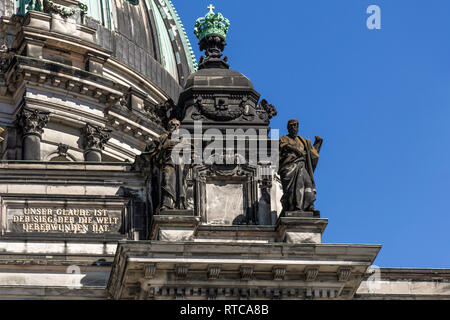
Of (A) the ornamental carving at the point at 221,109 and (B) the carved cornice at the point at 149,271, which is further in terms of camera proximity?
(A) the ornamental carving at the point at 221,109

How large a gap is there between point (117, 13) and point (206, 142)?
81.1 feet

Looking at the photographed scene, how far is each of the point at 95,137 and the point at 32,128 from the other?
2561mm

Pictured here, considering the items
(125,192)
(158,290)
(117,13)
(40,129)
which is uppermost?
(117,13)

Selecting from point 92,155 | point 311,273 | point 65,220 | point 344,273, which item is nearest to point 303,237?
point 311,273

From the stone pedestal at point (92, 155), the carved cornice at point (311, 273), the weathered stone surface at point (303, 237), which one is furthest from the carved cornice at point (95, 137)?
the carved cornice at point (311, 273)

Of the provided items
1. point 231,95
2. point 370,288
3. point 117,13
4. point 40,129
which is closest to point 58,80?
point 40,129

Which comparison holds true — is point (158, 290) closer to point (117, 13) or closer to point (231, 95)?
point (231, 95)

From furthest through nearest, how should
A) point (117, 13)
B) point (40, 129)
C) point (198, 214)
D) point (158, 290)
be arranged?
point (117, 13) < point (40, 129) < point (198, 214) < point (158, 290)

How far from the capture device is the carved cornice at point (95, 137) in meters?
59.1

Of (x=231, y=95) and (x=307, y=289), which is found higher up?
(x=231, y=95)

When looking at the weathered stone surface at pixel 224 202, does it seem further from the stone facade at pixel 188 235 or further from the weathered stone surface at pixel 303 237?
the weathered stone surface at pixel 303 237

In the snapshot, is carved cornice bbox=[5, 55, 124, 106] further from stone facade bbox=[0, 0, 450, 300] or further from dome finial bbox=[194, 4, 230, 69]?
stone facade bbox=[0, 0, 450, 300]

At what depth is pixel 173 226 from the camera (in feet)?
135

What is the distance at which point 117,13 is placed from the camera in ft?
222
